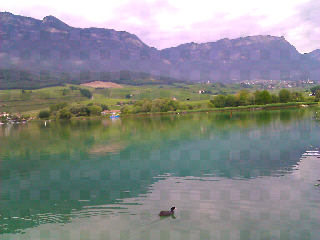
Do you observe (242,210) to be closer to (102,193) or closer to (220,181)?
(220,181)

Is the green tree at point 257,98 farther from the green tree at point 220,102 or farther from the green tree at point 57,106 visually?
the green tree at point 57,106

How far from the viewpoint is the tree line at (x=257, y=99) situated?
12375 centimetres

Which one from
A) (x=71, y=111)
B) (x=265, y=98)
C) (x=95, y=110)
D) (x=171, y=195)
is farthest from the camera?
(x=95, y=110)

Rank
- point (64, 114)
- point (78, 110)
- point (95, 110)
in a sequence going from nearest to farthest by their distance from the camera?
point (64, 114)
point (78, 110)
point (95, 110)

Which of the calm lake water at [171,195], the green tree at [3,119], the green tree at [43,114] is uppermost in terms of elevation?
the green tree at [43,114]

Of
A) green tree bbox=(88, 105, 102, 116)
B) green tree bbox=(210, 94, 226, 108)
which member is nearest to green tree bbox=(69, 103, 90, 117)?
green tree bbox=(88, 105, 102, 116)

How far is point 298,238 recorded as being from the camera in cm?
1148

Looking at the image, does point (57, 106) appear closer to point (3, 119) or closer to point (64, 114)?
point (64, 114)

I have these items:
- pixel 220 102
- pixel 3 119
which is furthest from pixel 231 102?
pixel 3 119

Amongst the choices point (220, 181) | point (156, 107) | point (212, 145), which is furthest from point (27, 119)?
point (220, 181)

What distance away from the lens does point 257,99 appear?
126688 mm

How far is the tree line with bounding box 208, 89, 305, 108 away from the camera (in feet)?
406

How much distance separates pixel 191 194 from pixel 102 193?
20.3 ft

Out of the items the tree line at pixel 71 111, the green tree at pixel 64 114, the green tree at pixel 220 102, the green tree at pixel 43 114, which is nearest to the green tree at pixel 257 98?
the green tree at pixel 220 102
